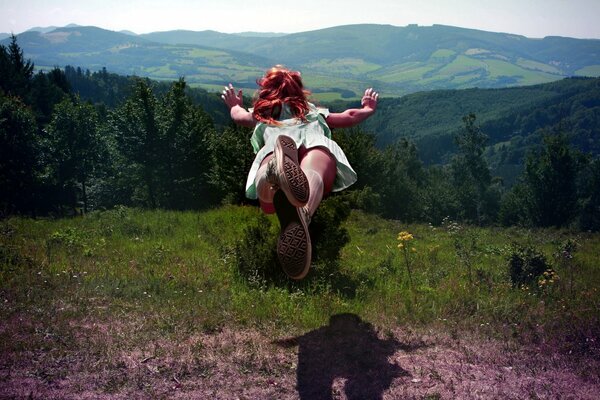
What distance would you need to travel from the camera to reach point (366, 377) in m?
4.21

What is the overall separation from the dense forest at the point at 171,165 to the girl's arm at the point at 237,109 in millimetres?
9022

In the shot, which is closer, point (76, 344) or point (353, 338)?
point (76, 344)

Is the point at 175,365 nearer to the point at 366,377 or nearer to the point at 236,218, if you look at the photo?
the point at 366,377

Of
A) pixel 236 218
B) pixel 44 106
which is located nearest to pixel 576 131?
pixel 44 106

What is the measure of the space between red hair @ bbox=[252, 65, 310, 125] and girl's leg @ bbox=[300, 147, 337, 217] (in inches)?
20.5

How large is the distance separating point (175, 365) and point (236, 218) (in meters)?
7.23

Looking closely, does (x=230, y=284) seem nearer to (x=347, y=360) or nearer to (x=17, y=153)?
(x=347, y=360)

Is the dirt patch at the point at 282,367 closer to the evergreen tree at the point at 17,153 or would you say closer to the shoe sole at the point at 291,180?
the shoe sole at the point at 291,180

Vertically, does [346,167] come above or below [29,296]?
above

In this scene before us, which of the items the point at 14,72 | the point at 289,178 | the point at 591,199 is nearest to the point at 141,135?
the point at 14,72

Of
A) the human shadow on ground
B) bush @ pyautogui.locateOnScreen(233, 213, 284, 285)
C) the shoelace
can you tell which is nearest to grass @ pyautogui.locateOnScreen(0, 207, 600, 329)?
bush @ pyautogui.locateOnScreen(233, 213, 284, 285)

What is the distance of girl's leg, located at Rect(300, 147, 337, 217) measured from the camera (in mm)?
4488

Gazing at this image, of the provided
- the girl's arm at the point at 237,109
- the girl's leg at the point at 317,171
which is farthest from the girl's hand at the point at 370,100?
the girl's arm at the point at 237,109

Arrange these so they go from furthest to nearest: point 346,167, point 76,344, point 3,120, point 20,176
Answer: point 20,176, point 3,120, point 346,167, point 76,344
